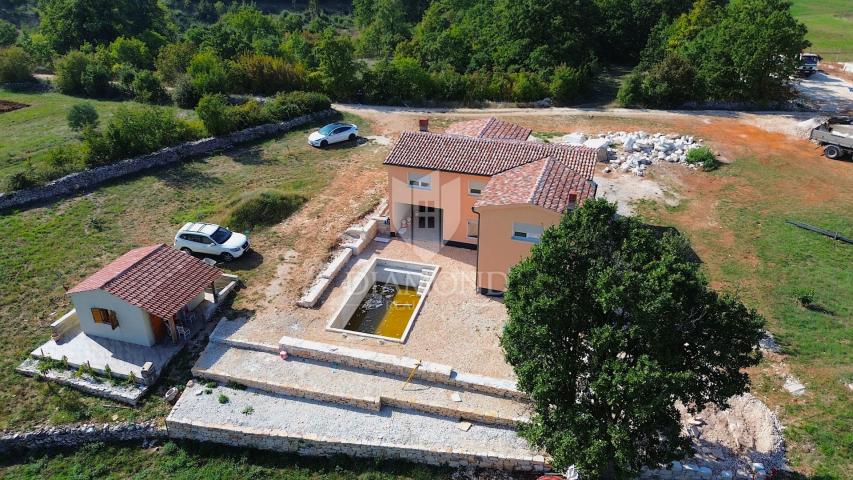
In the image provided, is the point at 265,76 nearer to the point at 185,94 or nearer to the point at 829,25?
the point at 185,94

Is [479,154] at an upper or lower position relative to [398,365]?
upper

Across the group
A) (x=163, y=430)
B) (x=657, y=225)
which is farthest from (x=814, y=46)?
(x=163, y=430)

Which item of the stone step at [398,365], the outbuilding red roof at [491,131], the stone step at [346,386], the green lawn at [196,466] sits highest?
the outbuilding red roof at [491,131]

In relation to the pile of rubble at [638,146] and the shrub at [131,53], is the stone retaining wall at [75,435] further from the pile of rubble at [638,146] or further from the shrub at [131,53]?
the shrub at [131,53]

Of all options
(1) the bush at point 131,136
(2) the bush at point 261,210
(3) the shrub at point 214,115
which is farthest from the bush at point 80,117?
(2) the bush at point 261,210

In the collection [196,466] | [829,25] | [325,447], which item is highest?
[829,25]

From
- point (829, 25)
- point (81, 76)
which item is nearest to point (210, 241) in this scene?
point (81, 76)

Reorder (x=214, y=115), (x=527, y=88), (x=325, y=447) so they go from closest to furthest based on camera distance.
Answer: (x=325, y=447) < (x=214, y=115) < (x=527, y=88)
